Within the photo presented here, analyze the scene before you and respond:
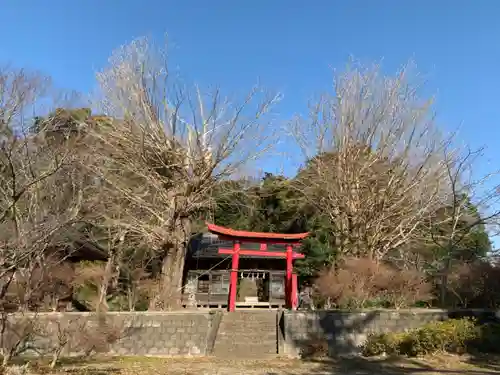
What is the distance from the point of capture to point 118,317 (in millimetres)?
12664

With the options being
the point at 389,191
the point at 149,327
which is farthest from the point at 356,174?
the point at 149,327

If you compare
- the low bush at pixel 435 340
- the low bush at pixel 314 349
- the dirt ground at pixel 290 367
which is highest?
the low bush at pixel 435 340

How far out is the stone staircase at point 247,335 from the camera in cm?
1177

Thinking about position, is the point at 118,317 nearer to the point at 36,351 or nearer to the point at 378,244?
the point at 36,351

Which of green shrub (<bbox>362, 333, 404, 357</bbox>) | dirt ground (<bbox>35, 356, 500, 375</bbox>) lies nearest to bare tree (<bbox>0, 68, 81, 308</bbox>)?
dirt ground (<bbox>35, 356, 500, 375</bbox>)

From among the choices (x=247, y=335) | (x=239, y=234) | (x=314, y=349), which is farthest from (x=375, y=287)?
(x=239, y=234)

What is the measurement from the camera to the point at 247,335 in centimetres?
1275

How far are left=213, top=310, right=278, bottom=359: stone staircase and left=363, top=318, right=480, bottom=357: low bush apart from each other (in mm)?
2941

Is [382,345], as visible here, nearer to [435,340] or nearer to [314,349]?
[435,340]

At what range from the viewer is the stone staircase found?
11.8 meters

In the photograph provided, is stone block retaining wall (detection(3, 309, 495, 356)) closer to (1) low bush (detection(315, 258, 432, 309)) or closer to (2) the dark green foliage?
(2) the dark green foliage

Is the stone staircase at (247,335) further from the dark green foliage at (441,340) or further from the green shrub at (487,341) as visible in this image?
the green shrub at (487,341)

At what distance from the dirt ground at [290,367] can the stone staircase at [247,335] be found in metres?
0.87

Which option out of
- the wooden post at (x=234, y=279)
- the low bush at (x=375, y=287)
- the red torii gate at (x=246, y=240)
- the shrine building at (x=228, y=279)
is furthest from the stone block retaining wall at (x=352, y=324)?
the shrine building at (x=228, y=279)
